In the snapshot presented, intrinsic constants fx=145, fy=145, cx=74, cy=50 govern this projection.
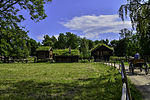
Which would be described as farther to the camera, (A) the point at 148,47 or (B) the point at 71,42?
(B) the point at 71,42

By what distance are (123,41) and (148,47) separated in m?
35.8

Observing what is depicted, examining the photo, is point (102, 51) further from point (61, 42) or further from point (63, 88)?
point (63, 88)

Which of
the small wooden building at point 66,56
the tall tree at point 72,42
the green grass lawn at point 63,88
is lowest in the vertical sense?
the green grass lawn at point 63,88

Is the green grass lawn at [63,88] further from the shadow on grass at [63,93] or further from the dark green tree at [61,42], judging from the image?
the dark green tree at [61,42]

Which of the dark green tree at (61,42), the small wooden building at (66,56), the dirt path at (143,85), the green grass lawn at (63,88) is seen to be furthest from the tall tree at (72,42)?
the dirt path at (143,85)

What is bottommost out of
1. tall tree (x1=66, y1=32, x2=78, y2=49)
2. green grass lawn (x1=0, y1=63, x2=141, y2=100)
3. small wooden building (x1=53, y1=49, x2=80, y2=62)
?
green grass lawn (x1=0, y1=63, x2=141, y2=100)

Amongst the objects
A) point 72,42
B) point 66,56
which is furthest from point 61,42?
point 66,56

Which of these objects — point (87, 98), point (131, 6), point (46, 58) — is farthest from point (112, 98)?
point (46, 58)

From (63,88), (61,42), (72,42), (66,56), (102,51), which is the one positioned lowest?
(63,88)

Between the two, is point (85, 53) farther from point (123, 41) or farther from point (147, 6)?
point (147, 6)

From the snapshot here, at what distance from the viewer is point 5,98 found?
5945 mm

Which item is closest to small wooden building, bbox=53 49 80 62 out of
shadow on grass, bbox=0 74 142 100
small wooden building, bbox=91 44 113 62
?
small wooden building, bbox=91 44 113 62

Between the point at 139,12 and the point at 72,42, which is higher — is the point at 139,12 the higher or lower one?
the lower one

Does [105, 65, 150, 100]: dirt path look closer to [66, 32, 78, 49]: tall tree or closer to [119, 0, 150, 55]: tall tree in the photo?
[119, 0, 150, 55]: tall tree
